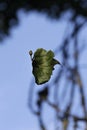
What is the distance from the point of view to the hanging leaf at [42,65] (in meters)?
0.45

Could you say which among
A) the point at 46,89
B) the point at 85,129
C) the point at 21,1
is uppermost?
the point at 21,1

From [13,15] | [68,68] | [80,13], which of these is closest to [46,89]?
[68,68]

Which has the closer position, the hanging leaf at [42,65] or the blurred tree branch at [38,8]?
the hanging leaf at [42,65]

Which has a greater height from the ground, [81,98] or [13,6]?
[13,6]

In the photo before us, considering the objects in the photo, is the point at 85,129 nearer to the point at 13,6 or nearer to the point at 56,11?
the point at 13,6

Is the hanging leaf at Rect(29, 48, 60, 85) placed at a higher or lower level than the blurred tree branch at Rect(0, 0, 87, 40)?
lower

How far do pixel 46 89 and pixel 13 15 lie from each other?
4.03ft

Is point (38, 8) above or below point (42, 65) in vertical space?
above

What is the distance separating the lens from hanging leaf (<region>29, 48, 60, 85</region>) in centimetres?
45

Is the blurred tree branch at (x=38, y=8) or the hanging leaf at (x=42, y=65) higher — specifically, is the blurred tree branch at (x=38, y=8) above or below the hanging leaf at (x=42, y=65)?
above

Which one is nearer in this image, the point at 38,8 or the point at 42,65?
the point at 42,65

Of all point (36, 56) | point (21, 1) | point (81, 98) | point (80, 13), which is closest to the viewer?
point (36, 56)

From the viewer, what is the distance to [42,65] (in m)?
0.46

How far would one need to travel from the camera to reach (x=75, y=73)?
173cm
